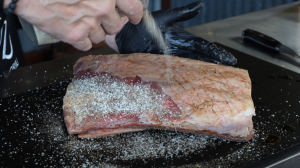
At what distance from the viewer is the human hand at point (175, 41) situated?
2.47 meters

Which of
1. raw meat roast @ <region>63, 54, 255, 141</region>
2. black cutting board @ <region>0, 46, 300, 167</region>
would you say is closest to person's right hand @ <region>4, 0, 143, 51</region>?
raw meat roast @ <region>63, 54, 255, 141</region>

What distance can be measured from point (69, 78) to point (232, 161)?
1471 mm

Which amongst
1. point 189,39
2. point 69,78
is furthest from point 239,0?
point 69,78

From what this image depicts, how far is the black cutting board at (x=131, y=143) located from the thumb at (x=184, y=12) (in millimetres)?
781

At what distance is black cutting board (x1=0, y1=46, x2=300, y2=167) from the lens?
5.27 feet

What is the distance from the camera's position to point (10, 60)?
2961 mm

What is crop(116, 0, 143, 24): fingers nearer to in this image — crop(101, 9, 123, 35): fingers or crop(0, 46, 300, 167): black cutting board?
crop(101, 9, 123, 35): fingers

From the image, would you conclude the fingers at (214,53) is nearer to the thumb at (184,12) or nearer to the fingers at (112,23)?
the thumb at (184,12)

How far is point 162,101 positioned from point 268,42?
4.81 feet

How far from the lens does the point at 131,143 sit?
5.73ft

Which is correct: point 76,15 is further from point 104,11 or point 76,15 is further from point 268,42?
point 268,42

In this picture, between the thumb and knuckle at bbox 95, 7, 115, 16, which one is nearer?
knuckle at bbox 95, 7, 115, 16

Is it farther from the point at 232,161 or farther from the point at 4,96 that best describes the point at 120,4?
the point at 4,96

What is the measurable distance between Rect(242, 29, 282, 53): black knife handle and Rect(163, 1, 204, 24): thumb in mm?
761
